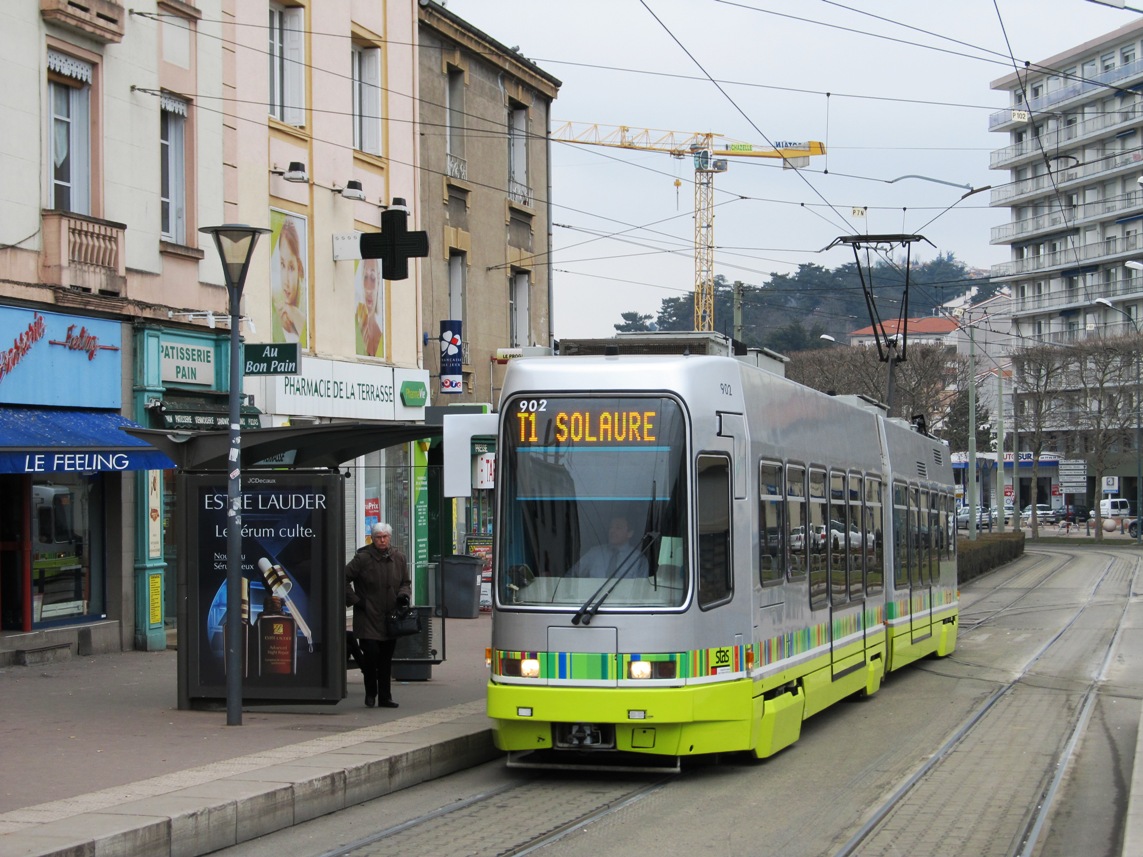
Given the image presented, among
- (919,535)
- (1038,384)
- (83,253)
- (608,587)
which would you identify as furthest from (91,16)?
(1038,384)

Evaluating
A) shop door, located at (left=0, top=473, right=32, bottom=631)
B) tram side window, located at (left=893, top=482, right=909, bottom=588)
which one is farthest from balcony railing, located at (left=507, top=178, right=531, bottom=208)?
shop door, located at (left=0, top=473, right=32, bottom=631)

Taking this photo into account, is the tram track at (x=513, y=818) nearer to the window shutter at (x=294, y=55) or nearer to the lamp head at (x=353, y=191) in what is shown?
the lamp head at (x=353, y=191)

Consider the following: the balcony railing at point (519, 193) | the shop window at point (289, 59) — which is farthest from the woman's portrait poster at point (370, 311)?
the balcony railing at point (519, 193)

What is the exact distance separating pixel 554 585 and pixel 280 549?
11.5 ft

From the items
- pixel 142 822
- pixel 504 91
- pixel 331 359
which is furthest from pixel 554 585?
pixel 504 91

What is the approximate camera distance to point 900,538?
17719mm

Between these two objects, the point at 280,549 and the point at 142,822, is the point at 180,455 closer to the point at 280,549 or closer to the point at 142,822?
the point at 280,549

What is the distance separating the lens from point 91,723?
12.2m

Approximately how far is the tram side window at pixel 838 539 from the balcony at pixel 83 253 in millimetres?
9091

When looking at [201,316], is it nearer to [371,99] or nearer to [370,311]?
[370,311]

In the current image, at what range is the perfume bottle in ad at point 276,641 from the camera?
12.6 metres

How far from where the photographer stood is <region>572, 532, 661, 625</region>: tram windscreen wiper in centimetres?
1013

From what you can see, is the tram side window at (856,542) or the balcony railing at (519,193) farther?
the balcony railing at (519,193)

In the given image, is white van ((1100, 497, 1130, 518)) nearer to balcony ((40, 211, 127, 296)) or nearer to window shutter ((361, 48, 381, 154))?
window shutter ((361, 48, 381, 154))
